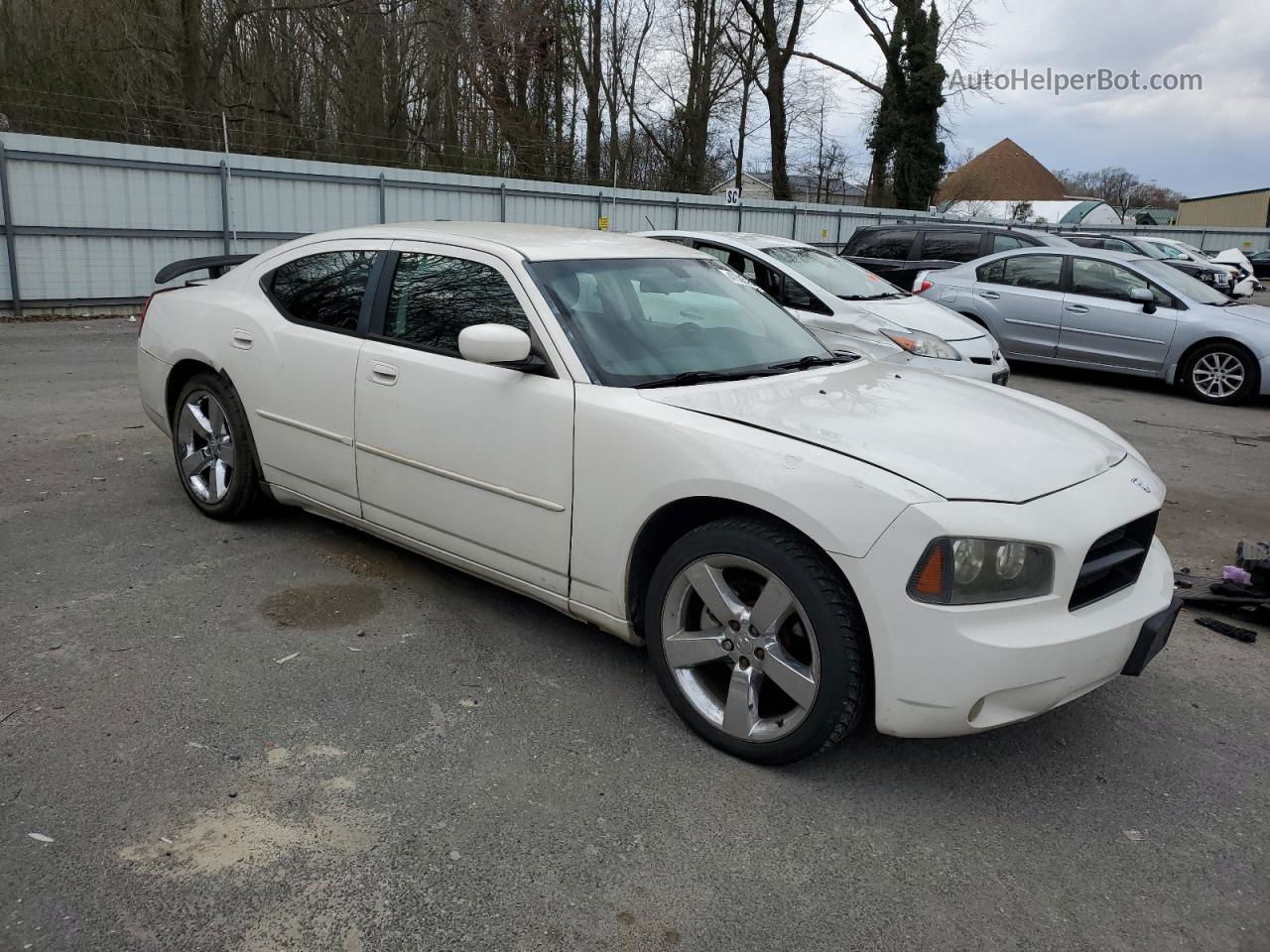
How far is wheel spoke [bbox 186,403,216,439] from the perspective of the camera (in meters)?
4.99

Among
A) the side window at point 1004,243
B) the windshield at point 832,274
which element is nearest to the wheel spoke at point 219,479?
the windshield at point 832,274

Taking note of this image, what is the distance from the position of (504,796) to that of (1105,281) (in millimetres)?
10434

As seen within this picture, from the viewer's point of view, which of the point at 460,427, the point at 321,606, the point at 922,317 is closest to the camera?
the point at 460,427

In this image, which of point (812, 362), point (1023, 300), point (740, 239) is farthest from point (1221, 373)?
point (812, 362)

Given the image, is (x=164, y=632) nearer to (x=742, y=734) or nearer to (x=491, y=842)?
(x=491, y=842)

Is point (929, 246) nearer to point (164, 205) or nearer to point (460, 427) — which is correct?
point (164, 205)

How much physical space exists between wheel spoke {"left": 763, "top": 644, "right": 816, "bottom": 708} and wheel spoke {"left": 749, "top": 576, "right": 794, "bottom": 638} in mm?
63

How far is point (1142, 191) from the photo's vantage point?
87562 mm

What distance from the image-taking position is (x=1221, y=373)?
10359 millimetres

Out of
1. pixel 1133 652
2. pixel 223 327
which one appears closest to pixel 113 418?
pixel 223 327

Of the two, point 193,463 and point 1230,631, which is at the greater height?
point 193,463

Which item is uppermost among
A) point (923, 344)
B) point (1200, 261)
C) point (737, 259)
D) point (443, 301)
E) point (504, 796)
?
point (1200, 261)

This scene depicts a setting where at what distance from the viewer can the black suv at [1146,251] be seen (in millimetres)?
17297

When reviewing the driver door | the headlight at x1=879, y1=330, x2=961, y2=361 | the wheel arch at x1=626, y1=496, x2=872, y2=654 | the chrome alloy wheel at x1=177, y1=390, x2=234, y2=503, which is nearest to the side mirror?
the driver door
